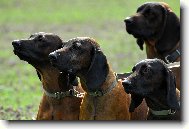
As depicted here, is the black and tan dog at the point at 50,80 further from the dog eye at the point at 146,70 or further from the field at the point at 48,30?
the field at the point at 48,30

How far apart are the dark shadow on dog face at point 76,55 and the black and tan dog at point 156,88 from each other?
1.99ft

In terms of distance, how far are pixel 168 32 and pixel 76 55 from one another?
2.68 m

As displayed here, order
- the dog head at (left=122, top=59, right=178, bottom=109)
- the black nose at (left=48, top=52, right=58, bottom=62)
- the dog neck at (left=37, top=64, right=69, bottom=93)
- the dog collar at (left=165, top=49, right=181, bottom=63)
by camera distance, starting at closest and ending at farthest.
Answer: the dog head at (left=122, top=59, right=178, bottom=109)
the black nose at (left=48, top=52, right=58, bottom=62)
the dog neck at (left=37, top=64, right=69, bottom=93)
the dog collar at (left=165, top=49, right=181, bottom=63)

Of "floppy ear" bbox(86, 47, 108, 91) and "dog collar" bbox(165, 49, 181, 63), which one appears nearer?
"floppy ear" bbox(86, 47, 108, 91)

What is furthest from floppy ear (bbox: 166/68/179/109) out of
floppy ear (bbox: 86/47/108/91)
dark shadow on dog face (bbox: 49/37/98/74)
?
dark shadow on dog face (bbox: 49/37/98/74)

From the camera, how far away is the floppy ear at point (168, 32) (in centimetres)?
1072

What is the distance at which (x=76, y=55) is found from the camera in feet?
27.9

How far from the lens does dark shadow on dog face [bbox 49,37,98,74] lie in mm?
8406

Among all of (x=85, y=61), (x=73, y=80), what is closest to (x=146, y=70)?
(x=85, y=61)

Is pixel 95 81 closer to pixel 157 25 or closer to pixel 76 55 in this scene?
pixel 76 55

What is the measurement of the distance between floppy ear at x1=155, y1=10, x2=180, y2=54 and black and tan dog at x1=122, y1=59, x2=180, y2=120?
2400 millimetres

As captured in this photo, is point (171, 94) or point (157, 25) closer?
point (171, 94)

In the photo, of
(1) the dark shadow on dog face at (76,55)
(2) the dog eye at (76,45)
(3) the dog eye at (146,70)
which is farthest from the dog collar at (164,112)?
(2) the dog eye at (76,45)

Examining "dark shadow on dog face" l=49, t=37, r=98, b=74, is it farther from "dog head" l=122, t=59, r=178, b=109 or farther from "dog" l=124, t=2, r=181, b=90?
"dog" l=124, t=2, r=181, b=90
